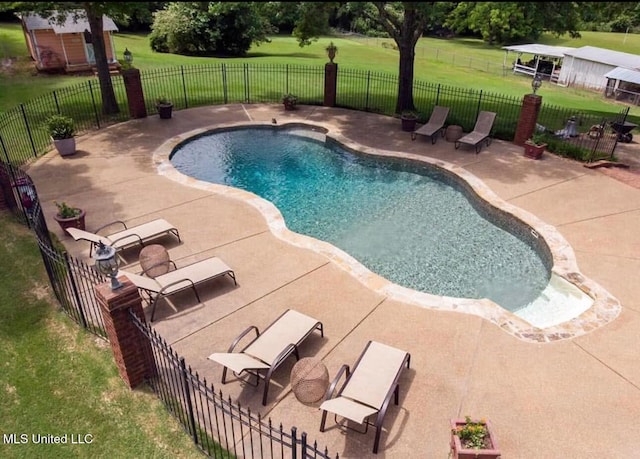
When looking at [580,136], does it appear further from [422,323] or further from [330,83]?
[422,323]

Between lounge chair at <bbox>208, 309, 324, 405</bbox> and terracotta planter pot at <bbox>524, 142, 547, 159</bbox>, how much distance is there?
1172 cm

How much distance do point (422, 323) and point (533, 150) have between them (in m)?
10.4

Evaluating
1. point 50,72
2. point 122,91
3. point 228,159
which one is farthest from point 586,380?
point 50,72

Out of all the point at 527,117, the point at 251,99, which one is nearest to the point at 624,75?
the point at 527,117

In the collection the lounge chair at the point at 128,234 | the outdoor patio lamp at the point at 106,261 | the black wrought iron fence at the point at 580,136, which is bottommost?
the lounge chair at the point at 128,234

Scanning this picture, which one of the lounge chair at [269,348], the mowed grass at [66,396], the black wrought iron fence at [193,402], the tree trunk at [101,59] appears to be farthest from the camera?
the tree trunk at [101,59]

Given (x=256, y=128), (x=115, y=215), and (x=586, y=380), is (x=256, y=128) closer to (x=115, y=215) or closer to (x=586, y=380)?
(x=115, y=215)

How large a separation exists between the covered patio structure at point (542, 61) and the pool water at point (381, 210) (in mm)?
39156

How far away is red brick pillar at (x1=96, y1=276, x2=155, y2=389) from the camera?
642 cm

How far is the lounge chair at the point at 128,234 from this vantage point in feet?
32.4

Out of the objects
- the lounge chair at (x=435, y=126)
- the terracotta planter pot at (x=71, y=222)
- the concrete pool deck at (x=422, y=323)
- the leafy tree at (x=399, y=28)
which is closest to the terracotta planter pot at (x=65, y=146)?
the concrete pool deck at (x=422, y=323)

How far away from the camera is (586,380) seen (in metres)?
7.33

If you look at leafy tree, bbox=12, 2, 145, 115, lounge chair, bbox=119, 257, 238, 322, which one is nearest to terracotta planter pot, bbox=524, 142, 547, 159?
lounge chair, bbox=119, 257, 238, 322

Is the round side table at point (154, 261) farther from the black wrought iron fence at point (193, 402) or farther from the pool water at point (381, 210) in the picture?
the pool water at point (381, 210)
